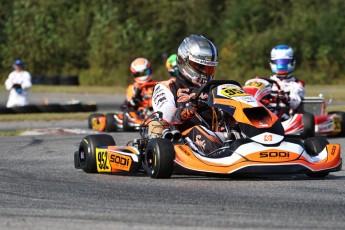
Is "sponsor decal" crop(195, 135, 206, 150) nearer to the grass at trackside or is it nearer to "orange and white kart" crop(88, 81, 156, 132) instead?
"orange and white kart" crop(88, 81, 156, 132)

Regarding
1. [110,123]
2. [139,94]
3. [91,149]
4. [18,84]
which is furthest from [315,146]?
[18,84]

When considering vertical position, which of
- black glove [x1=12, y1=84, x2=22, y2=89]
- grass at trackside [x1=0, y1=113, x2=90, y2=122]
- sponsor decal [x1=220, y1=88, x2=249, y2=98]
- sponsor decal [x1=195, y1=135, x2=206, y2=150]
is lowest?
grass at trackside [x1=0, y1=113, x2=90, y2=122]

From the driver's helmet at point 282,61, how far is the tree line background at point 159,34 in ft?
71.8

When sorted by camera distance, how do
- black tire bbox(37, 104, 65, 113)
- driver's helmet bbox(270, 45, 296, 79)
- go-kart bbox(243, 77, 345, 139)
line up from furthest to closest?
1. black tire bbox(37, 104, 65, 113)
2. driver's helmet bbox(270, 45, 296, 79)
3. go-kart bbox(243, 77, 345, 139)

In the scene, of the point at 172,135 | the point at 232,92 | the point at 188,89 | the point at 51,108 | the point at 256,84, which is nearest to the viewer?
the point at 232,92

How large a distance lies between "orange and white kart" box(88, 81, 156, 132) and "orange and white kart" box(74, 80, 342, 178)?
23.1 ft

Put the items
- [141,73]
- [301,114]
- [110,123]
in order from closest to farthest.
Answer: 1. [301,114]
2. [110,123]
3. [141,73]

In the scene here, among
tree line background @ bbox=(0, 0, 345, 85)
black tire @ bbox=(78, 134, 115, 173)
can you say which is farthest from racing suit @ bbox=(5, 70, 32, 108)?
tree line background @ bbox=(0, 0, 345, 85)

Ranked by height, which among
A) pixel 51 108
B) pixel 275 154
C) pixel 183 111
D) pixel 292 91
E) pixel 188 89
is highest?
pixel 188 89

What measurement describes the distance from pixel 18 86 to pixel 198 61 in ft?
48.4

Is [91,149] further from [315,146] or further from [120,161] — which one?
[315,146]

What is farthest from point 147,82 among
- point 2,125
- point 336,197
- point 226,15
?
point 226,15

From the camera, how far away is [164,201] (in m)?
6.57

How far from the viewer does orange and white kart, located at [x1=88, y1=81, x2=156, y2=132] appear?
52.2ft
